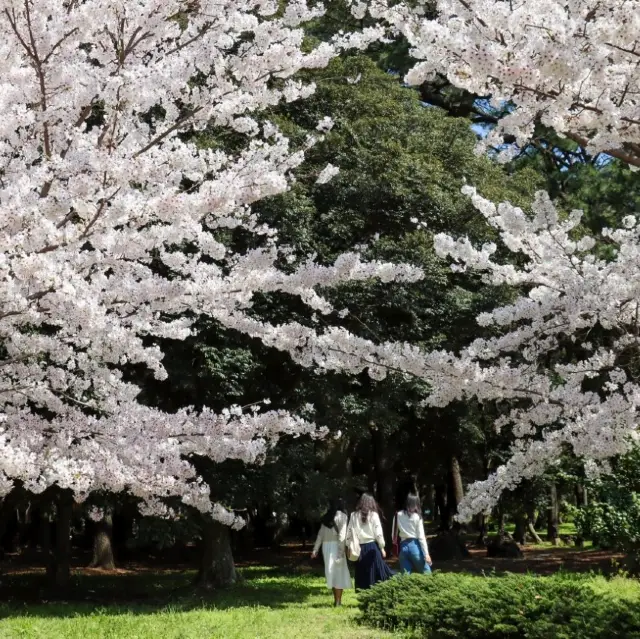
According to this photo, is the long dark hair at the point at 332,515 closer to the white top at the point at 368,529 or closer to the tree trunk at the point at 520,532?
the white top at the point at 368,529

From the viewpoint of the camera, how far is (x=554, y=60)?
3988mm

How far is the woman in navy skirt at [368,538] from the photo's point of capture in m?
10.5

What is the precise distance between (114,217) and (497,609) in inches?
192

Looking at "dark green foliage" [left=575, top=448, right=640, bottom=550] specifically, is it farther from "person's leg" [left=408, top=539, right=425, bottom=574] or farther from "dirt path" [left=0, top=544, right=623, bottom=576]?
"person's leg" [left=408, top=539, right=425, bottom=574]

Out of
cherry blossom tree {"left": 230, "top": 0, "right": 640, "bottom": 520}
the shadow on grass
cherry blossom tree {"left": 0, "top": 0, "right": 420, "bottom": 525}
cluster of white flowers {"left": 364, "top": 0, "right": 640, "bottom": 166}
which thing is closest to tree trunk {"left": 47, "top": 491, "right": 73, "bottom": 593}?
the shadow on grass

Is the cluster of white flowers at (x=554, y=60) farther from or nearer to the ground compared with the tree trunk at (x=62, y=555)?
farther from the ground

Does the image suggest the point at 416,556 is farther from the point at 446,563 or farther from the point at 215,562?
the point at 446,563

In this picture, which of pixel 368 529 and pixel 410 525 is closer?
pixel 368 529

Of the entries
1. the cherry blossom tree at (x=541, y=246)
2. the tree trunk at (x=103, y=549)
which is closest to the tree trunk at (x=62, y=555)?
the tree trunk at (x=103, y=549)

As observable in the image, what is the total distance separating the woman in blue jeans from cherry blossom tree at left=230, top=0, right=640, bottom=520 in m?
3.52

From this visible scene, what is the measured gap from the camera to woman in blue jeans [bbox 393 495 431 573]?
34.9ft

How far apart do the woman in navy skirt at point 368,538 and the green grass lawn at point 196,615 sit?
0.50 meters

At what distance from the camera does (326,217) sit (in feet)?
46.6

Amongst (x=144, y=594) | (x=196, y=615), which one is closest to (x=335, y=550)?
(x=196, y=615)
